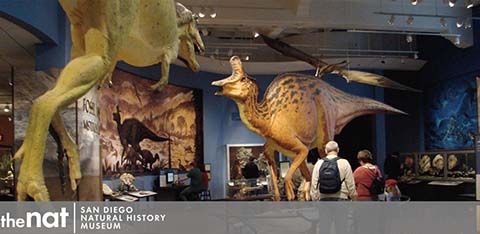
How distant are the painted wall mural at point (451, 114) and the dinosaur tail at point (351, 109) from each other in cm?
449

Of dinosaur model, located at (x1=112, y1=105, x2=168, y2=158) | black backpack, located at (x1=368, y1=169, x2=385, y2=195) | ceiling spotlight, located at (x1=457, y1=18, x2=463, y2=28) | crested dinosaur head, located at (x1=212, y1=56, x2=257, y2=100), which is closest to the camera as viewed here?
black backpack, located at (x1=368, y1=169, x2=385, y2=195)

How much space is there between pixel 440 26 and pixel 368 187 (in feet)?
21.7

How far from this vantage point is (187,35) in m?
2.12

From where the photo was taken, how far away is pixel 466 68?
470 inches

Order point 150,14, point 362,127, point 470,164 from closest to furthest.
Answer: point 150,14
point 470,164
point 362,127

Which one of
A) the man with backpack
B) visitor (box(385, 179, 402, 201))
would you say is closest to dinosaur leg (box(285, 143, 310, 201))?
visitor (box(385, 179, 402, 201))

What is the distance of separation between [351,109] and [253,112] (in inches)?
70.2

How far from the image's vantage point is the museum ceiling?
32.0 ft

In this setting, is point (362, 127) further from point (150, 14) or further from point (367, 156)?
point (150, 14)

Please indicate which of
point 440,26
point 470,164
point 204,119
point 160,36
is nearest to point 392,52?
point 440,26

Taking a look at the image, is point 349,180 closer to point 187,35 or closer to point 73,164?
point 187,35

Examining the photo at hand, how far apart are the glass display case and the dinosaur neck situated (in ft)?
17.6

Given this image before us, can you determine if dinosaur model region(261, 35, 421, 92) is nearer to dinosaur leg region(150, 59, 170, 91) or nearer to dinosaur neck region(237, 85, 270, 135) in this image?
dinosaur neck region(237, 85, 270, 135)

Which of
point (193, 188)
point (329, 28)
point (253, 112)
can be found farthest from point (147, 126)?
point (253, 112)
